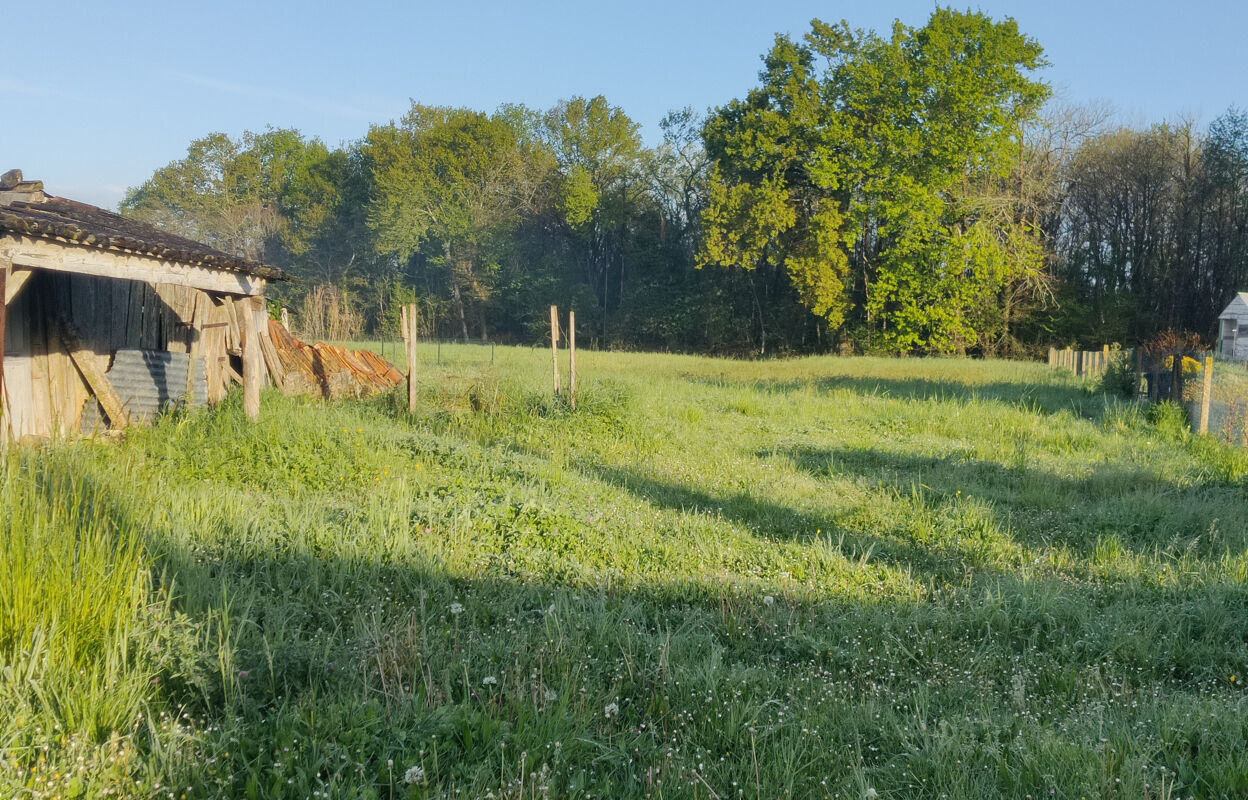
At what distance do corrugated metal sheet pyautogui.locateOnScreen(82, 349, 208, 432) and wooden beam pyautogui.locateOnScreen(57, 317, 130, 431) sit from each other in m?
0.14

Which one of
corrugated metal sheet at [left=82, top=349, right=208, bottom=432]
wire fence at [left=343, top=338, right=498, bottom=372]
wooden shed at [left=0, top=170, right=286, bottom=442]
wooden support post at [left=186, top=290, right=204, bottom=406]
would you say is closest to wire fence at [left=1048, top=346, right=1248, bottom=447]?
wooden shed at [left=0, top=170, right=286, bottom=442]

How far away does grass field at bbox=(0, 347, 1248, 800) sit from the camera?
10.5ft

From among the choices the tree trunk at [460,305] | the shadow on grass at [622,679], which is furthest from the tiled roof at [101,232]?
the tree trunk at [460,305]

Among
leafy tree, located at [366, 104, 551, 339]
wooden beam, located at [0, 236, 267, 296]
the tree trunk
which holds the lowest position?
wooden beam, located at [0, 236, 267, 296]

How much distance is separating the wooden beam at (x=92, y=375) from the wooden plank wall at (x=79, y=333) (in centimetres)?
8

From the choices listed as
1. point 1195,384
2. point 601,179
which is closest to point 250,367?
point 1195,384

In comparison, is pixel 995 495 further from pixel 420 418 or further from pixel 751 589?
pixel 420 418

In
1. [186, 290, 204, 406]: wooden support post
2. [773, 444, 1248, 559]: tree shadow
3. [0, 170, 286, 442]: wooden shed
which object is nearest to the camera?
[773, 444, 1248, 559]: tree shadow

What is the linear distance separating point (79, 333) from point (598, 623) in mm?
9025

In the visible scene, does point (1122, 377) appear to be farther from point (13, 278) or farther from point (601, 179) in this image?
point (601, 179)

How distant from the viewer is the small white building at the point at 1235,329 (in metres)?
27.2

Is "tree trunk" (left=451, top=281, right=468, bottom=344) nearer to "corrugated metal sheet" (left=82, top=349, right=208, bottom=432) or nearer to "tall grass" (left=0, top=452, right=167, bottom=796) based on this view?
"corrugated metal sheet" (left=82, top=349, right=208, bottom=432)

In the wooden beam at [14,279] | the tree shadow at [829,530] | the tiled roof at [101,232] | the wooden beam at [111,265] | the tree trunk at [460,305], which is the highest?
the tree trunk at [460,305]

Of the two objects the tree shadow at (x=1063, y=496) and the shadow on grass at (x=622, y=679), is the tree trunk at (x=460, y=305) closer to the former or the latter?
the tree shadow at (x=1063, y=496)
